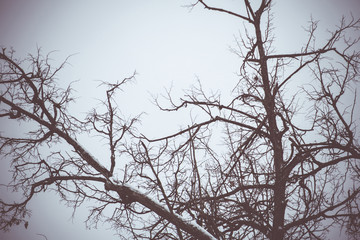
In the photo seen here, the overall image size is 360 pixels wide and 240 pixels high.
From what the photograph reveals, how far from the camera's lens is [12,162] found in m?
5.14

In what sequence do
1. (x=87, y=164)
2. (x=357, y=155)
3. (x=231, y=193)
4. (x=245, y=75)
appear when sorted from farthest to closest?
1. (x=245, y=75)
2. (x=87, y=164)
3. (x=231, y=193)
4. (x=357, y=155)

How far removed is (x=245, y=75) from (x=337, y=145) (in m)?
2.48

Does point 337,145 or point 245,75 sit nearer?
point 337,145

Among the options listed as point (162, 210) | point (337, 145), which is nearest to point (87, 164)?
point (162, 210)

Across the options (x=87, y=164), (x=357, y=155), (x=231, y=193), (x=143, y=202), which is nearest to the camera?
(x=143, y=202)

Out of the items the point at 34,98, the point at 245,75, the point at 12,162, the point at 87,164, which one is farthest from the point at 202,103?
the point at 12,162

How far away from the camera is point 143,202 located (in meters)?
3.43

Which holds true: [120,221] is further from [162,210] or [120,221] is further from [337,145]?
[337,145]

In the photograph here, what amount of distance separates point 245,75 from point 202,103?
130 centimetres

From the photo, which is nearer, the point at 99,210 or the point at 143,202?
the point at 143,202

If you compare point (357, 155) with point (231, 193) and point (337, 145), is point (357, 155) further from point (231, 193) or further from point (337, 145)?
point (231, 193)

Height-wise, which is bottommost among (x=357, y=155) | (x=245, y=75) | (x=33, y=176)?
(x=33, y=176)

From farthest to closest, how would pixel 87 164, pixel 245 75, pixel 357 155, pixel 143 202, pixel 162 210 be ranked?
pixel 245 75, pixel 87 164, pixel 357 155, pixel 143 202, pixel 162 210

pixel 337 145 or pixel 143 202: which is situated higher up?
pixel 337 145
